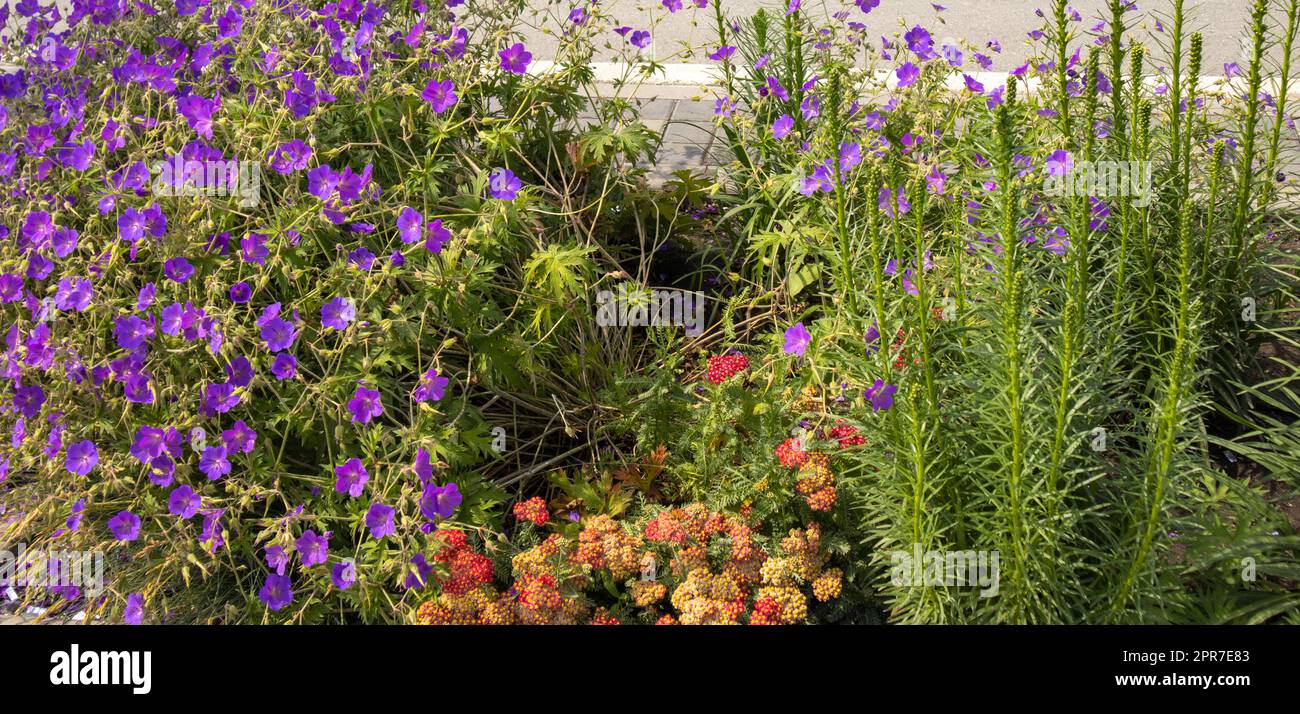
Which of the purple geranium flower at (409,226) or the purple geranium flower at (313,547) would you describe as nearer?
the purple geranium flower at (313,547)

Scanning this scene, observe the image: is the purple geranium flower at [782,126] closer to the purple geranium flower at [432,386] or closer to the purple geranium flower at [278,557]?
the purple geranium flower at [432,386]

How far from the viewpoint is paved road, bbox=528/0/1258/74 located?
7227mm

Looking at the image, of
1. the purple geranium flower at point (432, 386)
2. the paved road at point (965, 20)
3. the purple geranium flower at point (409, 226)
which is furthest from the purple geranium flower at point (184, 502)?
the paved road at point (965, 20)

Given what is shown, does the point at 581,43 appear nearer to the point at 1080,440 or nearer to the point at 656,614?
the point at 656,614

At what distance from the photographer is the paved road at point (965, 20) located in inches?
285

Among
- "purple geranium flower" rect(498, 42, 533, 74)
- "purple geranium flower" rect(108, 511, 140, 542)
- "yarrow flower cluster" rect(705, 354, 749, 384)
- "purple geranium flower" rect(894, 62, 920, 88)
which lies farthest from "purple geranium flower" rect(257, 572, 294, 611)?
"purple geranium flower" rect(894, 62, 920, 88)

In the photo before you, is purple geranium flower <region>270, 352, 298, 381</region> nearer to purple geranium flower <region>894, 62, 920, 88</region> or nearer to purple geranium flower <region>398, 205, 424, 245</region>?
purple geranium flower <region>398, 205, 424, 245</region>

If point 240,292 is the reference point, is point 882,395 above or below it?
below

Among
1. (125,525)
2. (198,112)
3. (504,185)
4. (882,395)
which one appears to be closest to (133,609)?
(125,525)

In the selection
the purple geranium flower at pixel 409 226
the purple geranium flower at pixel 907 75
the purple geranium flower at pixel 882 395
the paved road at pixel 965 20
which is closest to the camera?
the purple geranium flower at pixel 882 395

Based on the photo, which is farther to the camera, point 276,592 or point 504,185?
point 504,185

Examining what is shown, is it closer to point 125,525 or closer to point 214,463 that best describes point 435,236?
point 214,463

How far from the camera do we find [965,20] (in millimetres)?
7672

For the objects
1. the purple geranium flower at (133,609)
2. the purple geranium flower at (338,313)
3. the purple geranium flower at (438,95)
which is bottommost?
the purple geranium flower at (133,609)
